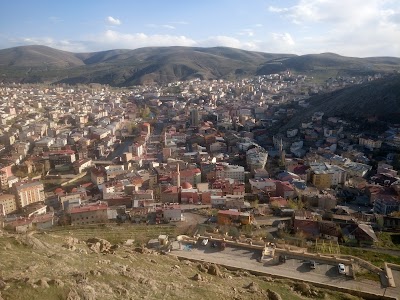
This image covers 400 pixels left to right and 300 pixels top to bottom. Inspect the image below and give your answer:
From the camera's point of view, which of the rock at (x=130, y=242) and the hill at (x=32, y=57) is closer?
the rock at (x=130, y=242)

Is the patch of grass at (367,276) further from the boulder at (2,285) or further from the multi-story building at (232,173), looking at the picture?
the multi-story building at (232,173)

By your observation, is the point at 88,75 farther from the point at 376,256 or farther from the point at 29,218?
the point at 376,256

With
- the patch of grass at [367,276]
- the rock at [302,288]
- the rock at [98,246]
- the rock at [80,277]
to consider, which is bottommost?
the patch of grass at [367,276]

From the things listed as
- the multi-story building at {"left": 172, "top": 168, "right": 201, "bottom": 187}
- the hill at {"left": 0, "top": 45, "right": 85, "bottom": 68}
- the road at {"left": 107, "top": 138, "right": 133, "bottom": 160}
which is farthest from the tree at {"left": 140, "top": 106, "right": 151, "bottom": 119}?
the hill at {"left": 0, "top": 45, "right": 85, "bottom": 68}

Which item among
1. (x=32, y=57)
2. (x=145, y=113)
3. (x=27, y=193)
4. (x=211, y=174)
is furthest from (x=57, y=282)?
(x=32, y=57)

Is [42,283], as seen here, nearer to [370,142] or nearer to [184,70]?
[370,142]

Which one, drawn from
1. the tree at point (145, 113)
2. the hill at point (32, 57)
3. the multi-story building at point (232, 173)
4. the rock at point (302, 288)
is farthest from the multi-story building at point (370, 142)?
the hill at point (32, 57)
